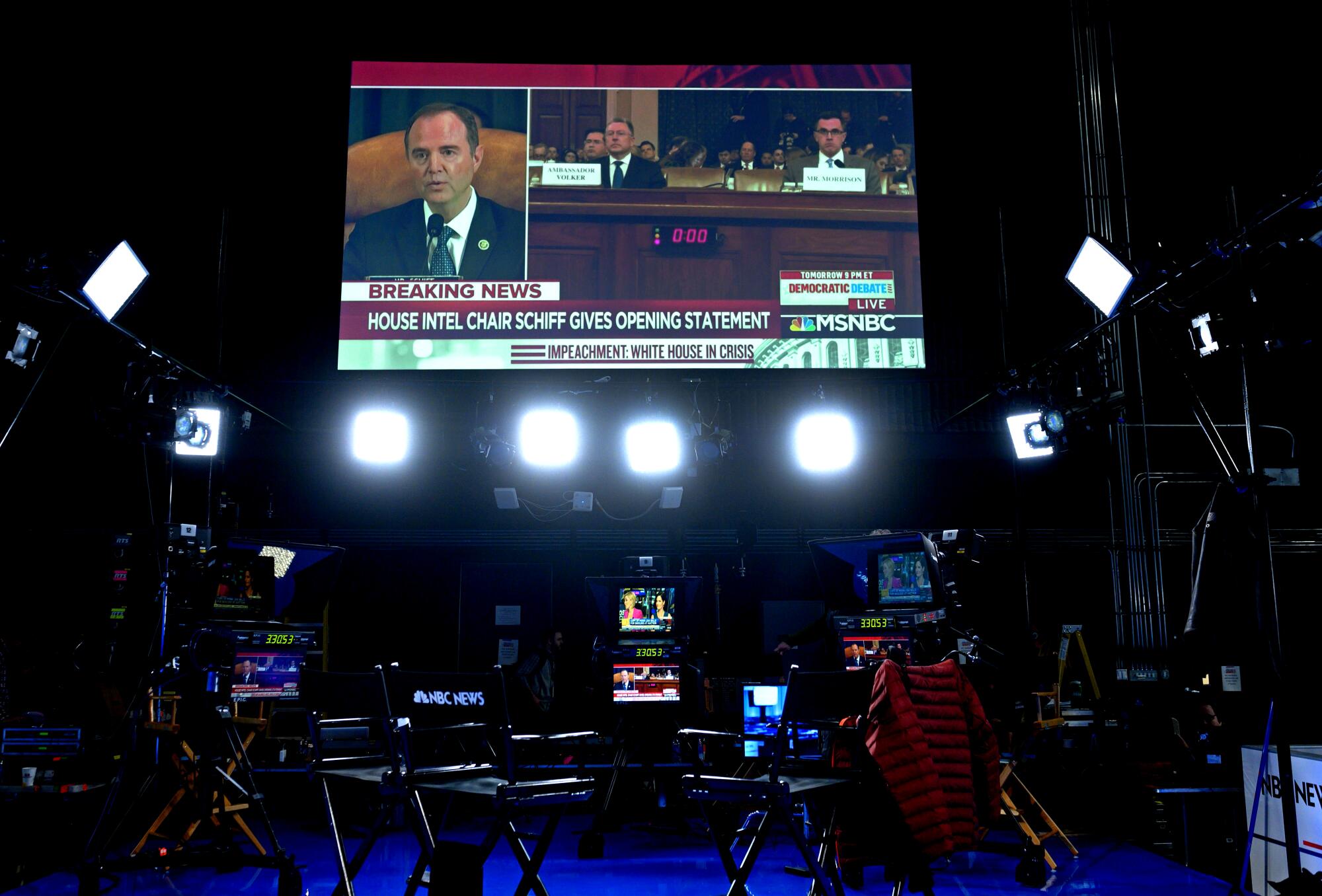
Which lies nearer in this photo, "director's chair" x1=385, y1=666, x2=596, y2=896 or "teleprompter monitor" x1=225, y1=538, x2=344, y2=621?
"director's chair" x1=385, y1=666, x2=596, y2=896

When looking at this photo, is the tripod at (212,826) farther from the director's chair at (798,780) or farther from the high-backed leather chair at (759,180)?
the high-backed leather chair at (759,180)

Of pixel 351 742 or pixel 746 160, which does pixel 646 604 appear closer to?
pixel 351 742

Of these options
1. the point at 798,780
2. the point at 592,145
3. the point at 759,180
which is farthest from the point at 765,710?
the point at 592,145

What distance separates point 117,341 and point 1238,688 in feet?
23.1

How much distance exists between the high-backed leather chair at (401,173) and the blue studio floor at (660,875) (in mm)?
4245

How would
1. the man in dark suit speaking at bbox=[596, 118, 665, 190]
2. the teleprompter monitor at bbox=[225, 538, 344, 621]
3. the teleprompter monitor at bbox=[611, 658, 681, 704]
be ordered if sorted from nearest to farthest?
the teleprompter monitor at bbox=[225, 538, 344, 621]
the teleprompter monitor at bbox=[611, 658, 681, 704]
the man in dark suit speaking at bbox=[596, 118, 665, 190]

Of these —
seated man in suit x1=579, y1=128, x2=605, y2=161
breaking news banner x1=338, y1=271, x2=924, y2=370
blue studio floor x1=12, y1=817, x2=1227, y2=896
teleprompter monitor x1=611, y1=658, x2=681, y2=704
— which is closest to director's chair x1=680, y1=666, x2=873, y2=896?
blue studio floor x1=12, y1=817, x2=1227, y2=896

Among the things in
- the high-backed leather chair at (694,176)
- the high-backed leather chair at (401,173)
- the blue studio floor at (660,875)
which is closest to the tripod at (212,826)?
the blue studio floor at (660,875)

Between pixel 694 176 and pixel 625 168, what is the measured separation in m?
0.50

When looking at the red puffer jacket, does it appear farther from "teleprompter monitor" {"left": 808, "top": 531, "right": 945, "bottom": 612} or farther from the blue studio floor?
"teleprompter monitor" {"left": 808, "top": 531, "right": 945, "bottom": 612}

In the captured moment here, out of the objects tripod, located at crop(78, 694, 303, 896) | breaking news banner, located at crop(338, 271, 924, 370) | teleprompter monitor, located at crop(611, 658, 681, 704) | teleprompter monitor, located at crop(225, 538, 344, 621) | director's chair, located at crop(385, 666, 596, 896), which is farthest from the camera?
breaking news banner, located at crop(338, 271, 924, 370)

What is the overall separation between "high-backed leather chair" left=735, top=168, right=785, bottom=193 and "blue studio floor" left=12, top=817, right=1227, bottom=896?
4.37 meters

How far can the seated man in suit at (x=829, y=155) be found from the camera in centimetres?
693

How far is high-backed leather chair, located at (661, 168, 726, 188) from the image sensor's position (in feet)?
22.7
